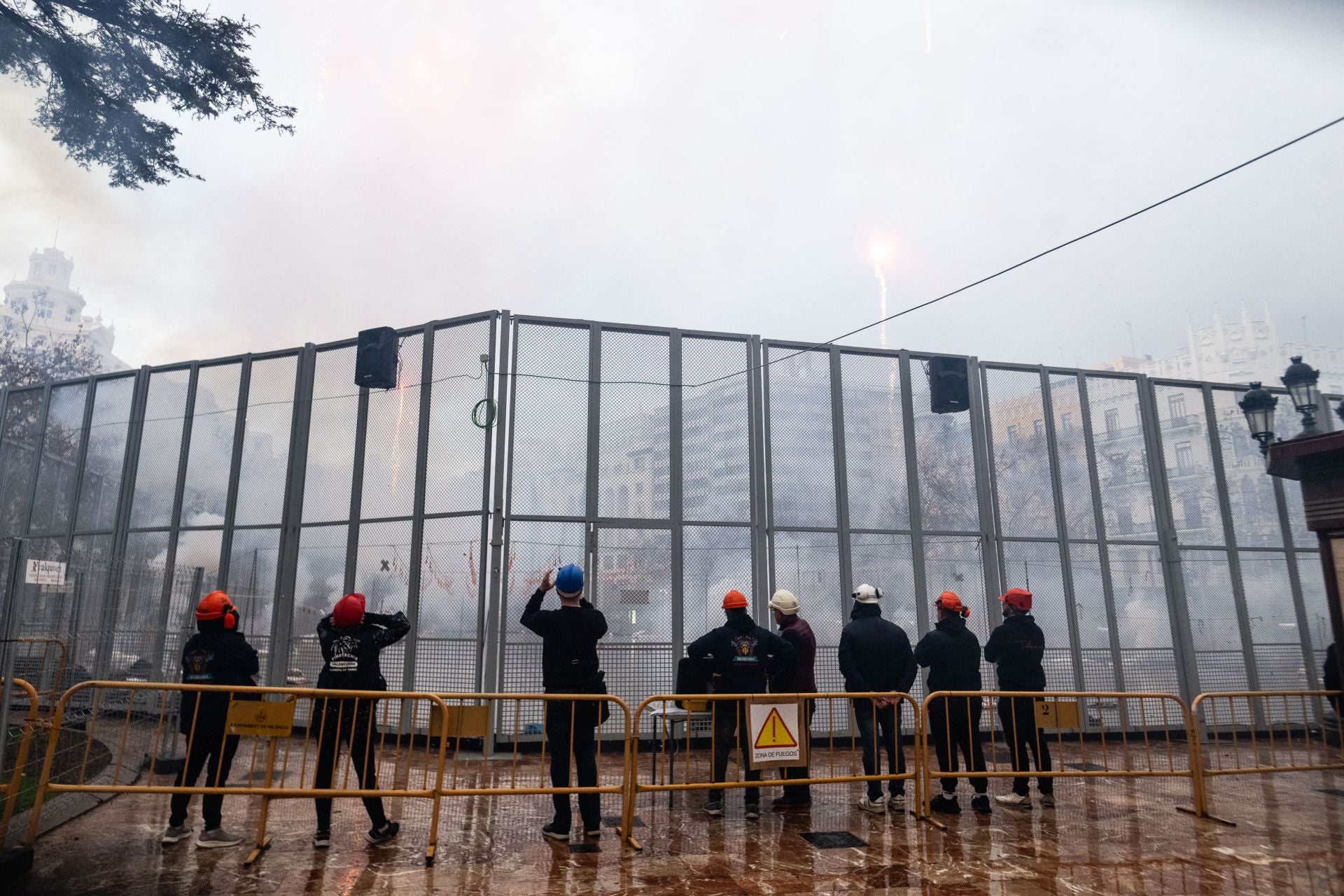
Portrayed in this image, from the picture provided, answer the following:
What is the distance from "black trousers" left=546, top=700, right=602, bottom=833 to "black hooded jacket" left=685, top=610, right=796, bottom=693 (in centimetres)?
129

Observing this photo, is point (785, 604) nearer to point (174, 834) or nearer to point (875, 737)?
point (875, 737)

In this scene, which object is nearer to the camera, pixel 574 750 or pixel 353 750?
pixel 353 750

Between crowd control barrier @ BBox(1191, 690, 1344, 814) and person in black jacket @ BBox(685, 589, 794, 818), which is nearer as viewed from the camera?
person in black jacket @ BBox(685, 589, 794, 818)

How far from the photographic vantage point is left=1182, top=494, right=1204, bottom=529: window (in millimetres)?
12016

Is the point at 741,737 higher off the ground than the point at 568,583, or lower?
lower

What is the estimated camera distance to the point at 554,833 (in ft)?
18.5

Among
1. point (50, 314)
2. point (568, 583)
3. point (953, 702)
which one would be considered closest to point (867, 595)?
point (953, 702)

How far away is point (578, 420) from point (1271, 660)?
11.7 meters

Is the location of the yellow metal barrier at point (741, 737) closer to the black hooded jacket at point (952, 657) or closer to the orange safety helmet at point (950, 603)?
the black hooded jacket at point (952, 657)

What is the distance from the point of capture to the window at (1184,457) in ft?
39.8

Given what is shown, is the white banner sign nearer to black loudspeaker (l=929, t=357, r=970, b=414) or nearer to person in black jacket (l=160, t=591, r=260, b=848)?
person in black jacket (l=160, t=591, r=260, b=848)

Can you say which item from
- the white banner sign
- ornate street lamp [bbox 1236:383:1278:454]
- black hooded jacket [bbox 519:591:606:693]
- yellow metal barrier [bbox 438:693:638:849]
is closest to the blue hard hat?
black hooded jacket [bbox 519:591:606:693]

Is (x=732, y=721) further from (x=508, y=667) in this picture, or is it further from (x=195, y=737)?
(x=195, y=737)

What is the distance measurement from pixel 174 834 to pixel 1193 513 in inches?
556
